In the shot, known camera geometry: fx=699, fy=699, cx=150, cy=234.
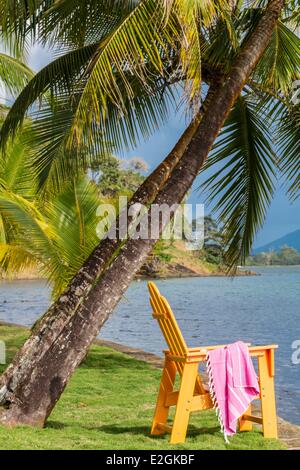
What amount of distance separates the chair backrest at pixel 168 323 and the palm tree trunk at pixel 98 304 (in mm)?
711

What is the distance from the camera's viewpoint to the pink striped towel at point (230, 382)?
5152 mm

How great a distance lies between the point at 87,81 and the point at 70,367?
2.39 m

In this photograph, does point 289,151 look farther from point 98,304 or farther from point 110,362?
point 98,304

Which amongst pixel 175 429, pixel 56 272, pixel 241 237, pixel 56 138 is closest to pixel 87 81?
pixel 56 138

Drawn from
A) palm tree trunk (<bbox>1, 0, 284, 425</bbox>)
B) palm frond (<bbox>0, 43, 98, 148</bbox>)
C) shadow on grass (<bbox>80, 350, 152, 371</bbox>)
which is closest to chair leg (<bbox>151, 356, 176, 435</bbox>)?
palm tree trunk (<bbox>1, 0, 284, 425</bbox>)

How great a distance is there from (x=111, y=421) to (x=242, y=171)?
13.9 feet

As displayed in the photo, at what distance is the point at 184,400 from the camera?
5.05 m

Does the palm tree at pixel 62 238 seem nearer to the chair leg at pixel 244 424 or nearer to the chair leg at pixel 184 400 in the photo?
the chair leg at pixel 244 424

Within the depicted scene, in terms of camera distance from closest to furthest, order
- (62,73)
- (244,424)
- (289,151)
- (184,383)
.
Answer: (184,383) → (244,424) → (62,73) → (289,151)

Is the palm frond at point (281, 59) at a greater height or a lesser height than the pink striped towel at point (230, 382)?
greater

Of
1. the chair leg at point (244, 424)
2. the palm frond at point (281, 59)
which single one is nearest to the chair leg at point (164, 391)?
the chair leg at point (244, 424)

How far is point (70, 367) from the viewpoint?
19.1 ft

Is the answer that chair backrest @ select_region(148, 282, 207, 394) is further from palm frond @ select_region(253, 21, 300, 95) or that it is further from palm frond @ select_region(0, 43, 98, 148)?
palm frond @ select_region(253, 21, 300, 95)

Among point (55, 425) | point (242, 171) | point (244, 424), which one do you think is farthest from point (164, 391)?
point (242, 171)
